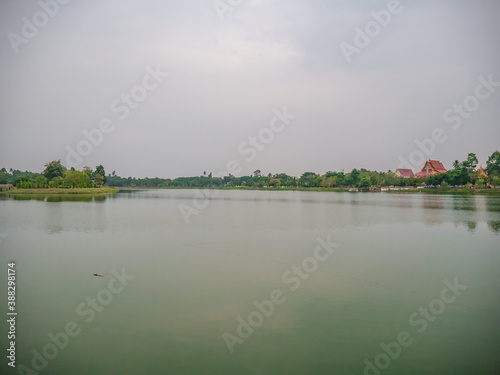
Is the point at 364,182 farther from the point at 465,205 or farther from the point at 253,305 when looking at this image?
the point at 253,305

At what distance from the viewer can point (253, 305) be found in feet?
21.2

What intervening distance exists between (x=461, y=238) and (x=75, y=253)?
1399 centimetres

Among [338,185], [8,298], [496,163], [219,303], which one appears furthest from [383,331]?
[338,185]

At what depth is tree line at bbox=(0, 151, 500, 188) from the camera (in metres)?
58.1

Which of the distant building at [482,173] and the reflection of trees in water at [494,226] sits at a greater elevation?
the distant building at [482,173]

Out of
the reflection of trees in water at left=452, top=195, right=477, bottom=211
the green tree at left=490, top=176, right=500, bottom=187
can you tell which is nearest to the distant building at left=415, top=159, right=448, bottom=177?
the green tree at left=490, top=176, right=500, bottom=187

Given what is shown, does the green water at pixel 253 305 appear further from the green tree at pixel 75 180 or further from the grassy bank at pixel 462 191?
the grassy bank at pixel 462 191

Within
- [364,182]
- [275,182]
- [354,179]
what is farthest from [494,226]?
[275,182]

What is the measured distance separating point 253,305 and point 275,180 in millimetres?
109259

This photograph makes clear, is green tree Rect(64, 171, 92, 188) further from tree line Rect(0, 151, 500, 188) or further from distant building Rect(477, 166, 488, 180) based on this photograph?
distant building Rect(477, 166, 488, 180)

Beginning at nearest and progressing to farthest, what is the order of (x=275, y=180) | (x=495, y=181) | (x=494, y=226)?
(x=494, y=226)
(x=495, y=181)
(x=275, y=180)

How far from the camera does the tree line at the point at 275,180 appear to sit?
2286 inches

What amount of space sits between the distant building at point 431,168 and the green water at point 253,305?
271 ft

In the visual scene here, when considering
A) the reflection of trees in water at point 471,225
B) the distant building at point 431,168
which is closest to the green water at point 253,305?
the reflection of trees in water at point 471,225
